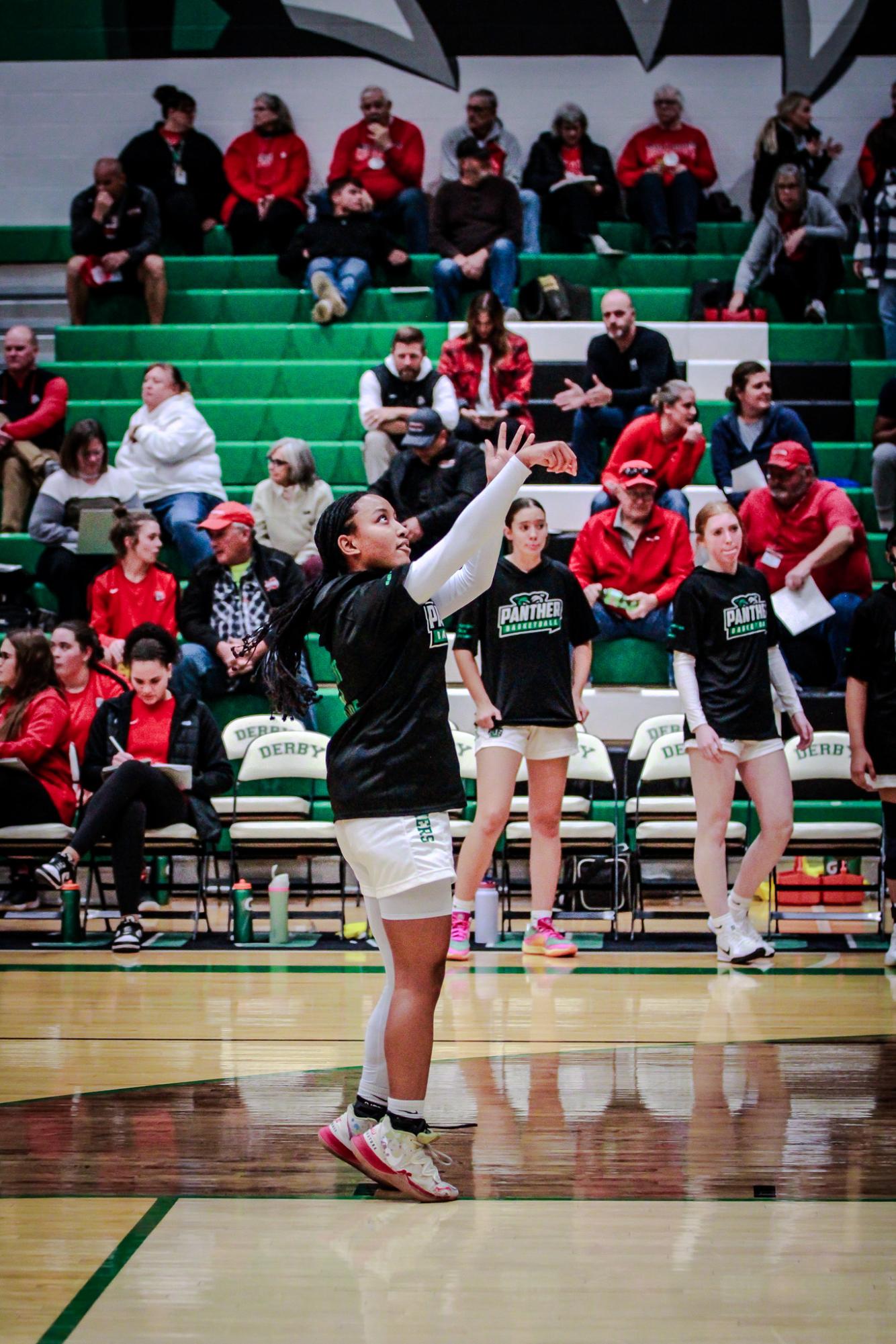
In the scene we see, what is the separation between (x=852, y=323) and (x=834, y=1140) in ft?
27.1

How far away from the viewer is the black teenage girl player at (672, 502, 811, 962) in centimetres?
583

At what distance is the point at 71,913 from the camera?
655 cm

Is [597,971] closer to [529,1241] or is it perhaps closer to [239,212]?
[529,1241]

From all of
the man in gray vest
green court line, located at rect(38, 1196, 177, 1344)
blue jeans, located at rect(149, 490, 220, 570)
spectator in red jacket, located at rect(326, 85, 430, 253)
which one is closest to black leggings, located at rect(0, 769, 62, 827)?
blue jeans, located at rect(149, 490, 220, 570)

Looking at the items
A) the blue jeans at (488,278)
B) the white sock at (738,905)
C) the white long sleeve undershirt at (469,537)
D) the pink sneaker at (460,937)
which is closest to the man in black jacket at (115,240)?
the blue jeans at (488,278)

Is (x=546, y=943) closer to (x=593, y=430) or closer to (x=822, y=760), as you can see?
(x=822, y=760)

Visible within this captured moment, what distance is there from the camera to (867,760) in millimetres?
5988

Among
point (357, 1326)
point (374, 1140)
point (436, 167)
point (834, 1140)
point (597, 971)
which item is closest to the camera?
point (357, 1326)

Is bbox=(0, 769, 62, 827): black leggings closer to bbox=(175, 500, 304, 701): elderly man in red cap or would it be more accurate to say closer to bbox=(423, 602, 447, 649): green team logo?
bbox=(175, 500, 304, 701): elderly man in red cap

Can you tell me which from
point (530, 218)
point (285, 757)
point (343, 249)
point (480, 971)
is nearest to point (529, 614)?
point (480, 971)

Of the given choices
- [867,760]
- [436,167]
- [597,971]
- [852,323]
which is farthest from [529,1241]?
[436,167]

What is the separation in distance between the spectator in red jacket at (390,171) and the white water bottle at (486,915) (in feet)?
20.7

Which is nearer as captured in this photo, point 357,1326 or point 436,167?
point 357,1326

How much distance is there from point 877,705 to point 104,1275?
406cm
